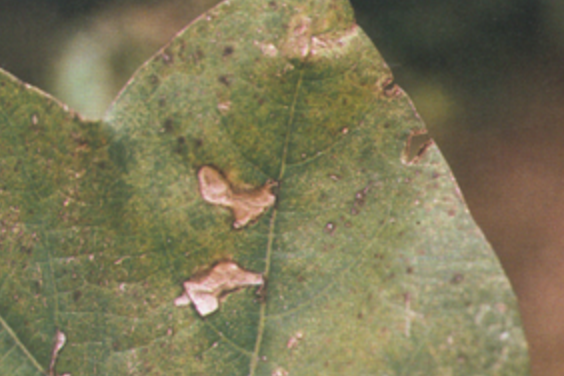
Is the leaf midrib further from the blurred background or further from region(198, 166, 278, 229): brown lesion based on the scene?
the blurred background

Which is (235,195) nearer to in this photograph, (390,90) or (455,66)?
(390,90)

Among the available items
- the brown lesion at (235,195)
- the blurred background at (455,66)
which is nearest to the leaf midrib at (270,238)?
the brown lesion at (235,195)

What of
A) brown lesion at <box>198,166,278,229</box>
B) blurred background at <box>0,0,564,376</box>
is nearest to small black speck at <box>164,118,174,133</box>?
brown lesion at <box>198,166,278,229</box>

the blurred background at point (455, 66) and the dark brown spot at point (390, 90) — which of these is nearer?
the dark brown spot at point (390, 90)

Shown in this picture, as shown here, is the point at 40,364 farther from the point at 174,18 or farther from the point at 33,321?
the point at 174,18

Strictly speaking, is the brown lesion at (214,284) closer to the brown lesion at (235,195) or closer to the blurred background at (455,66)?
the brown lesion at (235,195)

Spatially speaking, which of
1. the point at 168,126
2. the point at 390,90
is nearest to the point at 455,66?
the point at 390,90
